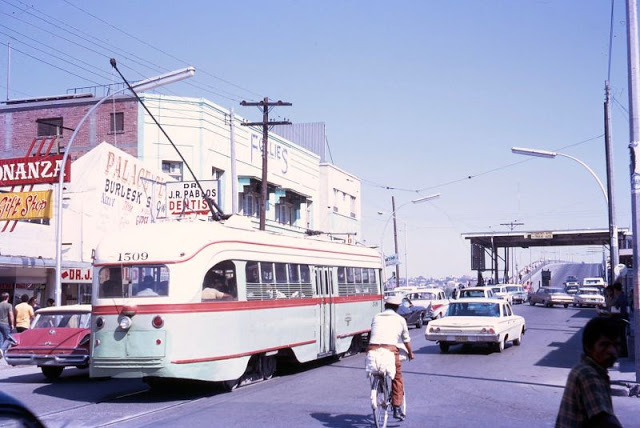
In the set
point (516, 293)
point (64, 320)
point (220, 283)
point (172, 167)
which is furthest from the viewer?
point (516, 293)

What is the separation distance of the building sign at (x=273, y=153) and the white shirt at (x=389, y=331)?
30.3 m

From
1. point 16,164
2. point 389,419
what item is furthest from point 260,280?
point 16,164

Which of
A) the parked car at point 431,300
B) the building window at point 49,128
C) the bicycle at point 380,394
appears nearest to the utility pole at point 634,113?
the bicycle at point 380,394

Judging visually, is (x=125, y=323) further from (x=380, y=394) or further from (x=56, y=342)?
(x=380, y=394)

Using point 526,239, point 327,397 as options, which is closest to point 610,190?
point 327,397

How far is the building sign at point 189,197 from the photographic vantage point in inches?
1145

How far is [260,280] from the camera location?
49.5 ft

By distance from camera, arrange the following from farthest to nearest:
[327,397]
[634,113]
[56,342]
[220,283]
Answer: [56,342] → [220,283] → [634,113] → [327,397]

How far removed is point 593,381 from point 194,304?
9407 mm

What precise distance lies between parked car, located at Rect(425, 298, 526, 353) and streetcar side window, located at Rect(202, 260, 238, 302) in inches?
313

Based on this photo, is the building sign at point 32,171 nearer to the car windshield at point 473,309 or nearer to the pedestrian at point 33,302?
the pedestrian at point 33,302

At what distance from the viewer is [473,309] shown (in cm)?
2128

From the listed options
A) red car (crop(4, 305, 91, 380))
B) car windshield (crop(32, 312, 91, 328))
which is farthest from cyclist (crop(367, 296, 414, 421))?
car windshield (crop(32, 312, 91, 328))

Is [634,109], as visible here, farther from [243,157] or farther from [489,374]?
[243,157]
